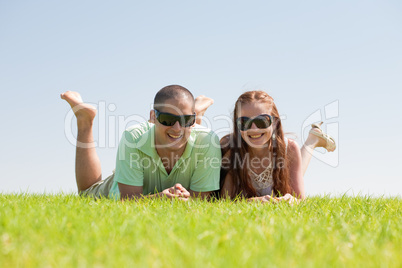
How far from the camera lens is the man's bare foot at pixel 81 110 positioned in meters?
6.88

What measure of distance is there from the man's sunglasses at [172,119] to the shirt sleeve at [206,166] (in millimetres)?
519

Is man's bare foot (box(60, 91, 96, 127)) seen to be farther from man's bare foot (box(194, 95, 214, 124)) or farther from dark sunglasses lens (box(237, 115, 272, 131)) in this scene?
man's bare foot (box(194, 95, 214, 124))

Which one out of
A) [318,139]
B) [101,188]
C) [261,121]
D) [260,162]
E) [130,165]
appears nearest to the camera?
[130,165]

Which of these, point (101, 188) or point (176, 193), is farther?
point (101, 188)

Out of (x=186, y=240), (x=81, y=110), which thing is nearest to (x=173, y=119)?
(x=81, y=110)

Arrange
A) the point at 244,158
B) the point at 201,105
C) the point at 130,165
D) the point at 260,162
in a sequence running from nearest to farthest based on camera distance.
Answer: the point at 130,165
the point at 244,158
the point at 260,162
the point at 201,105

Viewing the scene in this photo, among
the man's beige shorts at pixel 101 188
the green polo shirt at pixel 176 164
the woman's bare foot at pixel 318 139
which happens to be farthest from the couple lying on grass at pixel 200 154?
the woman's bare foot at pixel 318 139

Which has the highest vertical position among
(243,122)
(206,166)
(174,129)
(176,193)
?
(243,122)

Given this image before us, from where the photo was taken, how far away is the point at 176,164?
614 centimetres

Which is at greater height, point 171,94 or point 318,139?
point 171,94

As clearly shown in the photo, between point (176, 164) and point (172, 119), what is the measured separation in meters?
0.80

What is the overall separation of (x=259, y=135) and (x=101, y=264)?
4439 mm

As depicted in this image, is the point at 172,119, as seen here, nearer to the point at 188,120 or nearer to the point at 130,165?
the point at 188,120

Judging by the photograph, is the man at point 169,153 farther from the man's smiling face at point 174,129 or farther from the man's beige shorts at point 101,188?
the man's beige shorts at point 101,188
